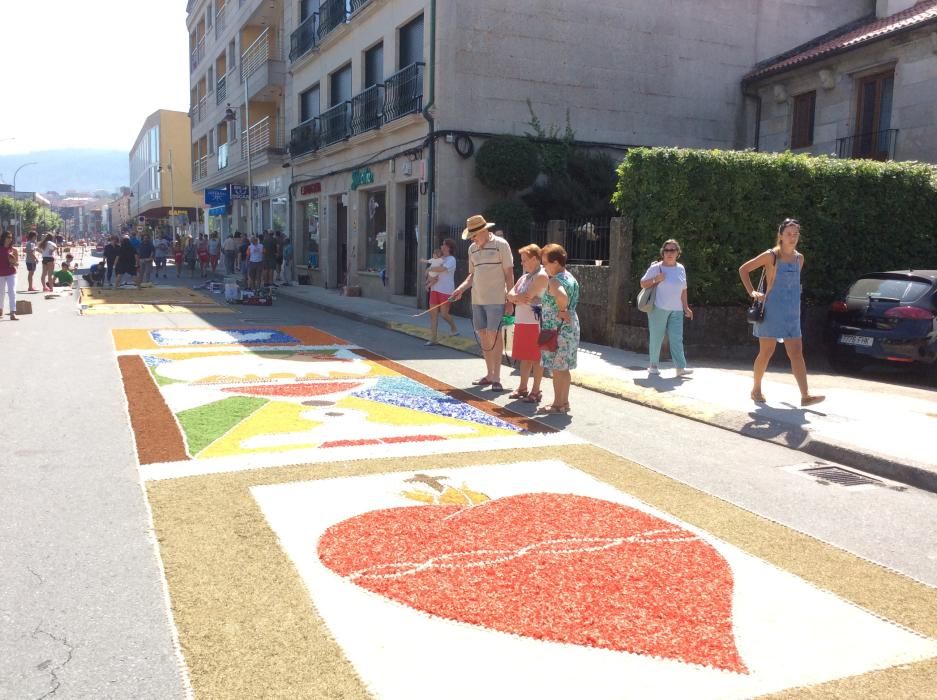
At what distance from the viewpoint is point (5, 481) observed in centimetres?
535

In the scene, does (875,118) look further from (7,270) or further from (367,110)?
(7,270)

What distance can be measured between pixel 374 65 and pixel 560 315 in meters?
17.9

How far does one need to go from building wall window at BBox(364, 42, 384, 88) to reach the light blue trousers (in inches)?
580

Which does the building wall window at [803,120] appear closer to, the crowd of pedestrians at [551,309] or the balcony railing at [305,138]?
the crowd of pedestrians at [551,309]

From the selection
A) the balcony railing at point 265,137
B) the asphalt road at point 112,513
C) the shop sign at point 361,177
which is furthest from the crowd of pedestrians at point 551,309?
the balcony railing at point 265,137

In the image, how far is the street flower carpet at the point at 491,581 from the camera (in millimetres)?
3041

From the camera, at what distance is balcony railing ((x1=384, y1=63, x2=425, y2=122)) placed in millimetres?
19656

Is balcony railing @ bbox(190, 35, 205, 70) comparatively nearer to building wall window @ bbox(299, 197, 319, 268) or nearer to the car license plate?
building wall window @ bbox(299, 197, 319, 268)

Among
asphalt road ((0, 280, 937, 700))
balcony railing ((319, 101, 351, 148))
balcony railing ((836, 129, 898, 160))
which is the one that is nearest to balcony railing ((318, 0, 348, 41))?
balcony railing ((319, 101, 351, 148))

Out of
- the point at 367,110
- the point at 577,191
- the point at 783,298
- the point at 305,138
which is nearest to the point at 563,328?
the point at 783,298

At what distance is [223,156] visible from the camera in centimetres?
3997

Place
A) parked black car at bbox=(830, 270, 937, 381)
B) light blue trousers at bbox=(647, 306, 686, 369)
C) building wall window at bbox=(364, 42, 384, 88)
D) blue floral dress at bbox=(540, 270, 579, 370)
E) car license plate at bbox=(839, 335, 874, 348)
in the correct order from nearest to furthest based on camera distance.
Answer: blue floral dress at bbox=(540, 270, 579, 370) → light blue trousers at bbox=(647, 306, 686, 369) → parked black car at bbox=(830, 270, 937, 381) → car license plate at bbox=(839, 335, 874, 348) → building wall window at bbox=(364, 42, 384, 88)

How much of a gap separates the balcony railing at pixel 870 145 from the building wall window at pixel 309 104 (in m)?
17.2

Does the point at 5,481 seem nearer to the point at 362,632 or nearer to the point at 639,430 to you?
the point at 362,632
